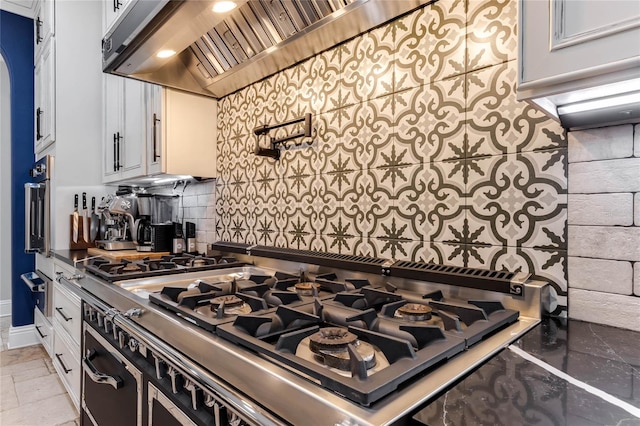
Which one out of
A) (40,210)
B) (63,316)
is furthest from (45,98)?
(63,316)

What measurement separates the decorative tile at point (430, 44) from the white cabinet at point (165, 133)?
125 cm

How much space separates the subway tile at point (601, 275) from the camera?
82 centimetres

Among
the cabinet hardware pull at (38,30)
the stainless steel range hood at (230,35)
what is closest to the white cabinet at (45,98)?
the cabinet hardware pull at (38,30)

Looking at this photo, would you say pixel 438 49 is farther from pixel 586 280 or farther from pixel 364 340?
pixel 364 340

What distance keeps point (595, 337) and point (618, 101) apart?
18.7 inches

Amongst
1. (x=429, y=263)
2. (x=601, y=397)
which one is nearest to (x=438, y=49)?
(x=429, y=263)

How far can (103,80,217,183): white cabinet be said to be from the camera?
197 cm

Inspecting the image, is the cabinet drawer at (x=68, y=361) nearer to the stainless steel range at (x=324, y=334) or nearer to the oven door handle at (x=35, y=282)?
the oven door handle at (x=35, y=282)

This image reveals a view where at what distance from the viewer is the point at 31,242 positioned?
9.98 ft

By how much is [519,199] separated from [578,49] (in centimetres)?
46

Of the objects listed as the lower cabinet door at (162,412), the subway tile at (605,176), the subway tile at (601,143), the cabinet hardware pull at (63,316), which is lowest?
the cabinet hardware pull at (63,316)

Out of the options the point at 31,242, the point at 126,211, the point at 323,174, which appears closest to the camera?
the point at 323,174

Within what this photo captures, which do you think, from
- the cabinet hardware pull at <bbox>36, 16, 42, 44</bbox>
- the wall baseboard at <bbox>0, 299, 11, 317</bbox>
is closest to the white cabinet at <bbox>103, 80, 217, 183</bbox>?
the cabinet hardware pull at <bbox>36, 16, 42, 44</bbox>

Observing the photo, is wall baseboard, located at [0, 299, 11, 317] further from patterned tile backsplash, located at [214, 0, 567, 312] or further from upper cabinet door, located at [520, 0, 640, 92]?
upper cabinet door, located at [520, 0, 640, 92]
